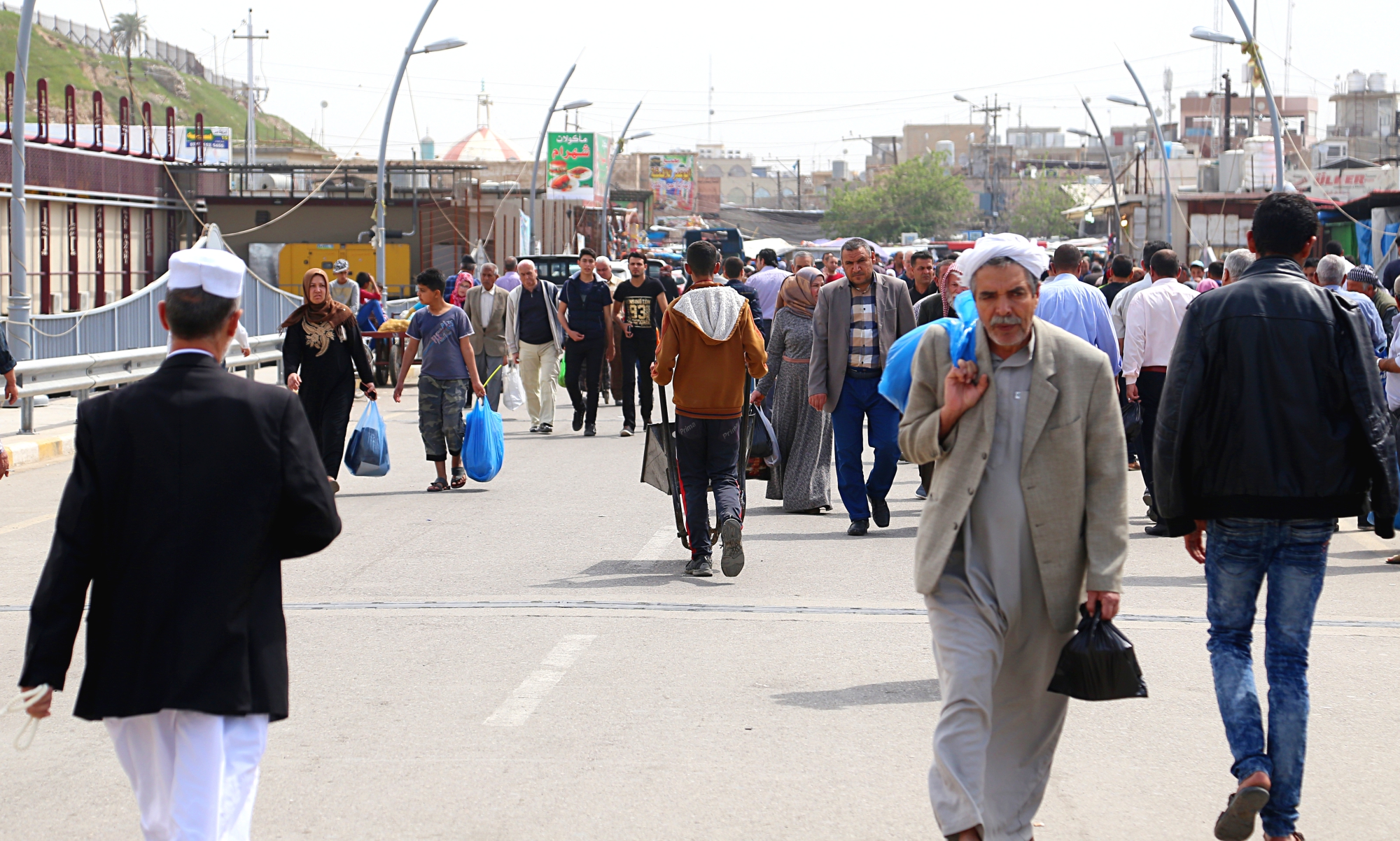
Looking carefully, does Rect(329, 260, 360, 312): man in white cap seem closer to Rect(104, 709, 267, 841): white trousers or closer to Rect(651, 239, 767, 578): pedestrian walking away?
Rect(651, 239, 767, 578): pedestrian walking away

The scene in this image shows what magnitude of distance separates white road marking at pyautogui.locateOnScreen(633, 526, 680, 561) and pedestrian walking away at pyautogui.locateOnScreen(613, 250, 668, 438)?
5.92 m

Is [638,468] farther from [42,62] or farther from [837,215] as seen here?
[42,62]

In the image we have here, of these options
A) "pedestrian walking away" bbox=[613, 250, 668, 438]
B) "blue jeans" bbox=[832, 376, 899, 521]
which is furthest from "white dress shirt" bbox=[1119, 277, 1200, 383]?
"pedestrian walking away" bbox=[613, 250, 668, 438]

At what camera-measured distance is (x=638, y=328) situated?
53.8ft

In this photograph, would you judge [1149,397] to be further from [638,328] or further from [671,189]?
[671,189]

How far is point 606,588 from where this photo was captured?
832 cm

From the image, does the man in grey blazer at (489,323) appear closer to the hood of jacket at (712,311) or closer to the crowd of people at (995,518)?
the hood of jacket at (712,311)

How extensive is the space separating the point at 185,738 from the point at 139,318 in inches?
698

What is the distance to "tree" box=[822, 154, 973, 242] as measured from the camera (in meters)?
112

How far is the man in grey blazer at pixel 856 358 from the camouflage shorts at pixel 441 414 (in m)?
3.47

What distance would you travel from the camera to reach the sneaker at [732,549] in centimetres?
855

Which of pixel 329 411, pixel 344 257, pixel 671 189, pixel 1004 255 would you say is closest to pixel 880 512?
pixel 329 411

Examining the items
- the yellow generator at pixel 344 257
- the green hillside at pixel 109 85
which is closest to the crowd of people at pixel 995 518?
the yellow generator at pixel 344 257

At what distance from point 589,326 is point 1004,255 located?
12.9 metres
